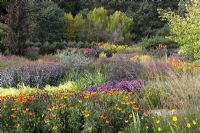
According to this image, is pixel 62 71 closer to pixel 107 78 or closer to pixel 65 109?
pixel 107 78

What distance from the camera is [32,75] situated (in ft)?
49.3

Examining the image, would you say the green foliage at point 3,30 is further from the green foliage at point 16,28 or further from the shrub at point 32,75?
the shrub at point 32,75

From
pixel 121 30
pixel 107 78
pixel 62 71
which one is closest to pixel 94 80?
pixel 107 78

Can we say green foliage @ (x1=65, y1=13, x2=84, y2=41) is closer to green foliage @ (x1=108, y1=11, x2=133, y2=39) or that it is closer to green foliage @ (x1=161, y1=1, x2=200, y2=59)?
green foliage @ (x1=108, y1=11, x2=133, y2=39)

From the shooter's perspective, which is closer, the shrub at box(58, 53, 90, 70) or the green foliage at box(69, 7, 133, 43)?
the shrub at box(58, 53, 90, 70)

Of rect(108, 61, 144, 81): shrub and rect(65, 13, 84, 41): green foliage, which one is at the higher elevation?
rect(108, 61, 144, 81): shrub

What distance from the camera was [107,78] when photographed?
14.1 m

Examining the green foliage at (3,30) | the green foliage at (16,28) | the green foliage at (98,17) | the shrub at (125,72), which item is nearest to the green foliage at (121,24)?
the green foliage at (98,17)

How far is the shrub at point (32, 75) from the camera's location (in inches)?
584

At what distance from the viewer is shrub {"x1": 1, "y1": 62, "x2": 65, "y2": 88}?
14.8 metres

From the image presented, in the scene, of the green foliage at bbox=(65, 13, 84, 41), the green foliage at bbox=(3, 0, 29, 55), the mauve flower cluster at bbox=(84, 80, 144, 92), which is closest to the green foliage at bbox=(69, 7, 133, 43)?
the green foliage at bbox=(65, 13, 84, 41)

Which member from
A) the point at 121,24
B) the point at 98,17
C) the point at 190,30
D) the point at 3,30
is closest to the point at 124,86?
the point at 190,30

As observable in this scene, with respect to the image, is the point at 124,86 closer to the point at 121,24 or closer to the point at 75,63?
the point at 75,63

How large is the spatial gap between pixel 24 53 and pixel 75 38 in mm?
17633
